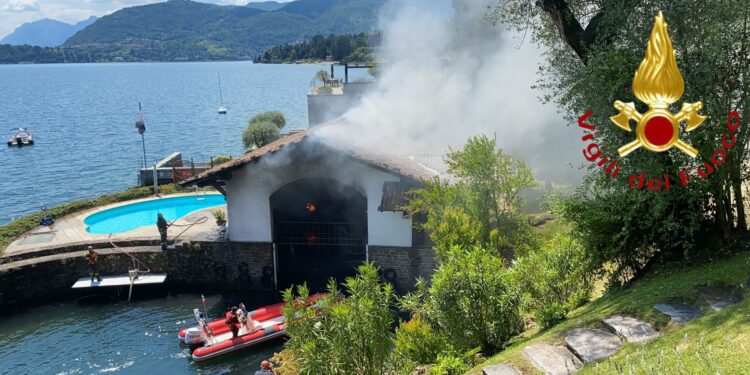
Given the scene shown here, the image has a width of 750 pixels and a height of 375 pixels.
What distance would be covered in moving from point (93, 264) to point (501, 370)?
20.8m

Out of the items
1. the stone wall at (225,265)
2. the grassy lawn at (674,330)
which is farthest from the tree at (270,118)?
the grassy lawn at (674,330)

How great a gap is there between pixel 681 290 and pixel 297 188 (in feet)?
57.0

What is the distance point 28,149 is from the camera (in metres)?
74.7

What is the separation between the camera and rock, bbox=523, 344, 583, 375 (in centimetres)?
883

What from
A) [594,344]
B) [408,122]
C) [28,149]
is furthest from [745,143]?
[28,149]

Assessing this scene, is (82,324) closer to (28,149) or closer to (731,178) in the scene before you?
(731,178)

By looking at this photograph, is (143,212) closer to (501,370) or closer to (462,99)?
(462,99)

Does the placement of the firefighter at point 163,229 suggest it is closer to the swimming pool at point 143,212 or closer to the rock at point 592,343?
the swimming pool at point 143,212

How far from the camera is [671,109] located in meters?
9.51

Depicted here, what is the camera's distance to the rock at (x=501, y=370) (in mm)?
9192

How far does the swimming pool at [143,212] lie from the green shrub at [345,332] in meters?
22.8

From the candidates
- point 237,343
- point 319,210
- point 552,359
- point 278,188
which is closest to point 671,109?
point 552,359

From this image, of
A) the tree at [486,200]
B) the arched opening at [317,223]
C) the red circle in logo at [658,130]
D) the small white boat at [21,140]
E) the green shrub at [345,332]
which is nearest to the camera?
the red circle in logo at [658,130]

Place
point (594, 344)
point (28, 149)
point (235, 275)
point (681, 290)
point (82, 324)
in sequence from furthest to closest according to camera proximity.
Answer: point (28, 149) < point (235, 275) < point (82, 324) < point (681, 290) < point (594, 344)
